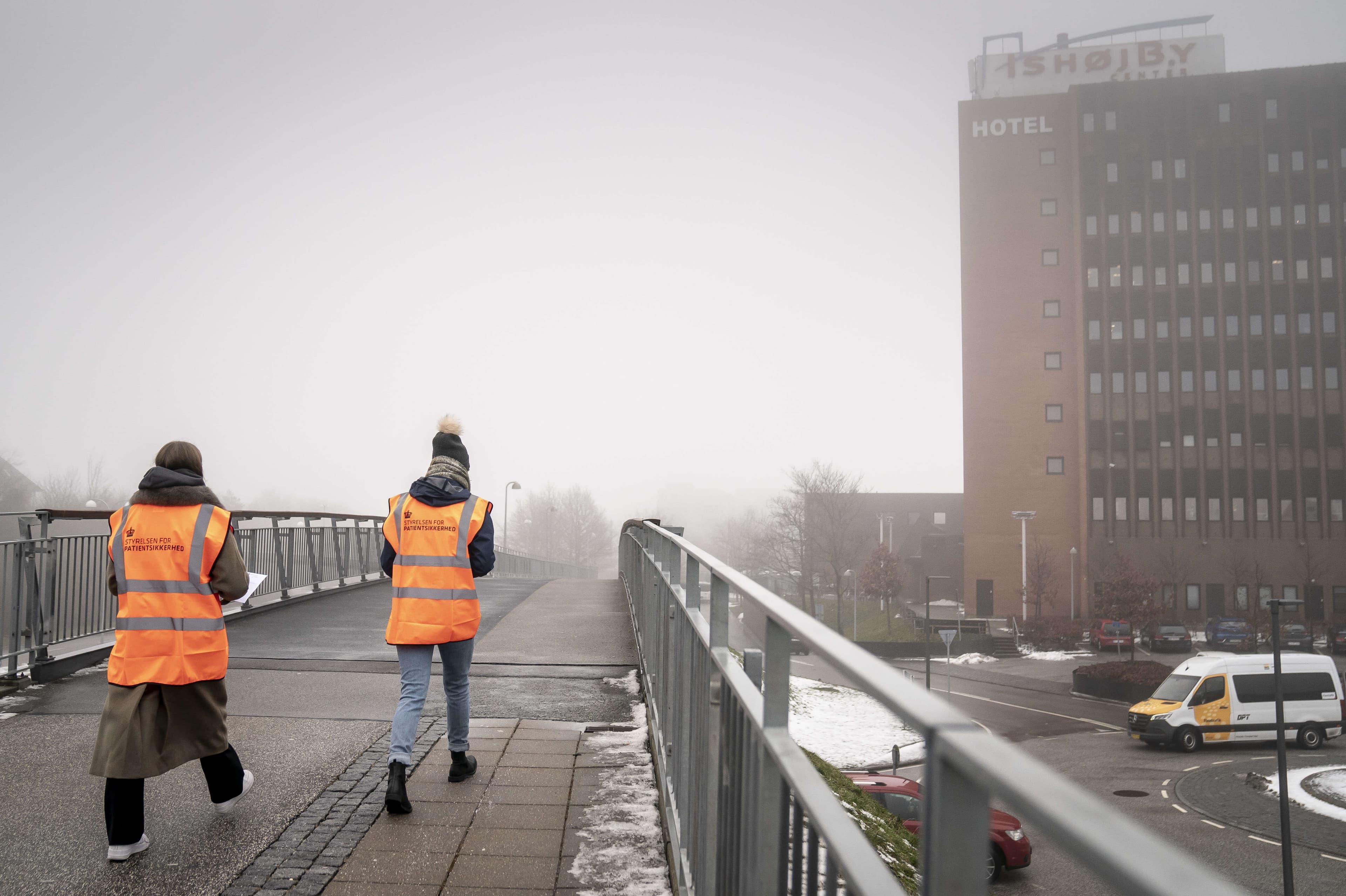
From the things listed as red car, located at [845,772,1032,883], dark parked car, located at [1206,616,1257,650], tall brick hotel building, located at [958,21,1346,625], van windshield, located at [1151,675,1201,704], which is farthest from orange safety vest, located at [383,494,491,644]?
tall brick hotel building, located at [958,21,1346,625]

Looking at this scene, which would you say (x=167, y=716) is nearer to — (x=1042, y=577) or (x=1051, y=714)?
(x=1051, y=714)

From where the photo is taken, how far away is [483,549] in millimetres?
4805

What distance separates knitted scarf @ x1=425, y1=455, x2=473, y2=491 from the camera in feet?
15.8

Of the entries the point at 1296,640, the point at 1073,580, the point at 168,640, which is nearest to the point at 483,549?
the point at 168,640

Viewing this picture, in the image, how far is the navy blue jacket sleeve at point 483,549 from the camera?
476 centimetres

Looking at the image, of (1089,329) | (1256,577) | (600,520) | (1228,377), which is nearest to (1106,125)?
(1089,329)

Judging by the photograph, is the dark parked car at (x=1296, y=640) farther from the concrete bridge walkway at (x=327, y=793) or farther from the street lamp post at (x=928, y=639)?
the concrete bridge walkway at (x=327, y=793)

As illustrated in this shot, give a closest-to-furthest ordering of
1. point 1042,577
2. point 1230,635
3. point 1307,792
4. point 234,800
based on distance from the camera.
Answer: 1. point 234,800
2. point 1307,792
3. point 1230,635
4. point 1042,577

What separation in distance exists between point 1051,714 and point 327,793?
40732 millimetres

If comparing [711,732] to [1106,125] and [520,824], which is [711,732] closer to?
[520,824]

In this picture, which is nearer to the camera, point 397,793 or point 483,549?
point 397,793

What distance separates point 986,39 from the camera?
3159 inches

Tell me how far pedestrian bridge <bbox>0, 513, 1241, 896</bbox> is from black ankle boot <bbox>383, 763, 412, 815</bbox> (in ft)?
0.16

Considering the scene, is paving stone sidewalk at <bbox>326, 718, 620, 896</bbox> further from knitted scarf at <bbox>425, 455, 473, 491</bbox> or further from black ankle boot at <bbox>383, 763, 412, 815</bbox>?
knitted scarf at <bbox>425, 455, 473, 491</bbox>
